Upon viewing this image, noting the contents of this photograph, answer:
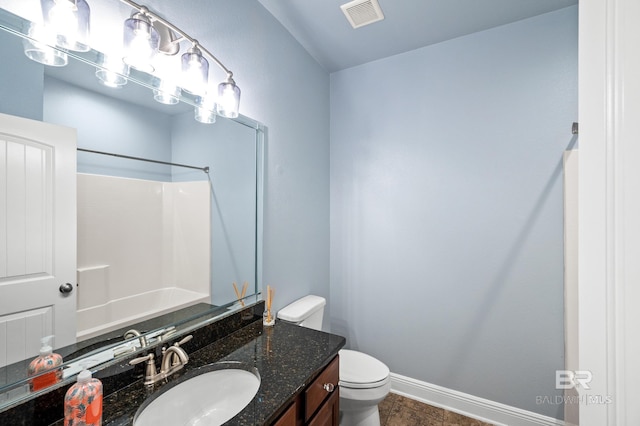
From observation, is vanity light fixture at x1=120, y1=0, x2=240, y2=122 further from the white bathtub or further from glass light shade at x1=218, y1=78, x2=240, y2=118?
the white bathtub

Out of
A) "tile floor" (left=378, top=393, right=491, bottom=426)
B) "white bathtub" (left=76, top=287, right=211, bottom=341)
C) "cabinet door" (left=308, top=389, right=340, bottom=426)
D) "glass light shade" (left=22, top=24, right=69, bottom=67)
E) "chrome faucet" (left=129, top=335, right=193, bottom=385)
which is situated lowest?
"tile floor" (left=378, top=393, right=491, bottom=426)

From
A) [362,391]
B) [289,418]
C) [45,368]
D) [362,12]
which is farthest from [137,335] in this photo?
[362,12]

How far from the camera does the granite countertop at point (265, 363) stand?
783mm

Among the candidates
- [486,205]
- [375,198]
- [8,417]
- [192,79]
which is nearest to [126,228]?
[8,417]

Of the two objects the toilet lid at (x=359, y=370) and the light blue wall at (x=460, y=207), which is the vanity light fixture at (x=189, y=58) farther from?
the toilet lid at (x=359, y=370)

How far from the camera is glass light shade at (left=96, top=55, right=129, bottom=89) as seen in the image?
0.88 m

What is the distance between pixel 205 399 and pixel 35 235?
75 centimetres

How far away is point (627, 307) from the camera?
36 centimetres

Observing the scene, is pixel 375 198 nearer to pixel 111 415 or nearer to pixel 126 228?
pixel 126 228


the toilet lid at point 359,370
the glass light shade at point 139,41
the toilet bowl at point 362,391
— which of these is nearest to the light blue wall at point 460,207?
the toilet lid at point 359,370

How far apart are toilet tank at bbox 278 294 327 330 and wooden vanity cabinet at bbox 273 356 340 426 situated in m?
0.47

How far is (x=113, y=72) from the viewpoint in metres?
0.90

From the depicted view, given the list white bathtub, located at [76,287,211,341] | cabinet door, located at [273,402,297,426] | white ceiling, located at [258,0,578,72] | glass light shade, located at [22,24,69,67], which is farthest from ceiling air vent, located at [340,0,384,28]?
cabinet door, located at [273,402,297,426]

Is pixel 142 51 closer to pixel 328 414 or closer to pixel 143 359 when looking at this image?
pixel 143 359
